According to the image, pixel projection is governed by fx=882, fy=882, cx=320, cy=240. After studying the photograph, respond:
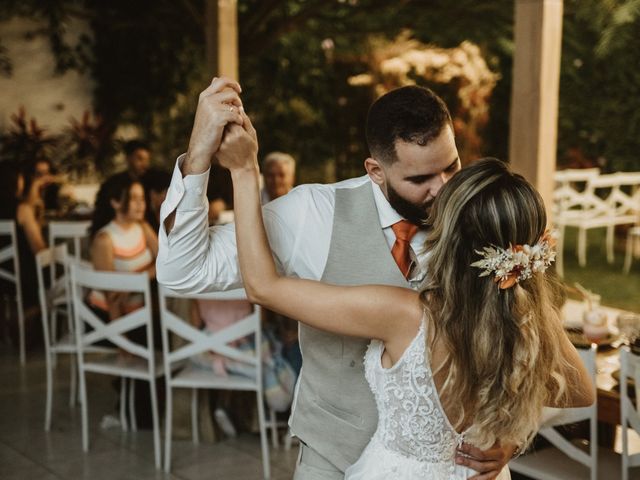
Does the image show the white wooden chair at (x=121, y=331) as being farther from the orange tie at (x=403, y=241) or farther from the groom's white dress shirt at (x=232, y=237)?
the orange tie at (x=403, y=241)

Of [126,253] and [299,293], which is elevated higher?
[299,293]

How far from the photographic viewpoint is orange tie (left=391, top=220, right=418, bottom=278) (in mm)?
1867

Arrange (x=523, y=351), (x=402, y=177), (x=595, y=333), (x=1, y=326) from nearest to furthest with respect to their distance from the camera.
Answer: (x=523, y=351) < (x=402, y=177) < (x=595, y=333) < (x=1, y=326)

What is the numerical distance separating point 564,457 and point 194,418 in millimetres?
1877

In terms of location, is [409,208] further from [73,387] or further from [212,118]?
[73,387]

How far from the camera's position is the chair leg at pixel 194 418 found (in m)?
4.20

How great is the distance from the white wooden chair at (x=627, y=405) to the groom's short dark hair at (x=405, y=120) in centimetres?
121

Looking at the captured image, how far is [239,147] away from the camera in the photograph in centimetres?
167

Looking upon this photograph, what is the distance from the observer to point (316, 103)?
10.1 meters

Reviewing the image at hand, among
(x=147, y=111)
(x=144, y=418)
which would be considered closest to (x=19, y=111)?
(x=147, y=111)

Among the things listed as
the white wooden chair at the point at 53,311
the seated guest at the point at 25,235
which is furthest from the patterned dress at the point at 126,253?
the seated guest at the point at 25,235

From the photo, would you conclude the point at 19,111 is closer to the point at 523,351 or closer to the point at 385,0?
the point at 385,0

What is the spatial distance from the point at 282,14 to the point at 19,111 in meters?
3.06

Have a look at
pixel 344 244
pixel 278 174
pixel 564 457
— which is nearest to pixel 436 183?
pixel 344 244
